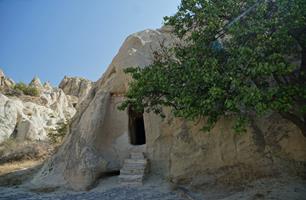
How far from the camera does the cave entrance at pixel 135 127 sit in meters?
18.7

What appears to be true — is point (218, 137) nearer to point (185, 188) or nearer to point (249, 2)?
point (185, 188)

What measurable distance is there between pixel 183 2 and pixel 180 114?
3932 mm

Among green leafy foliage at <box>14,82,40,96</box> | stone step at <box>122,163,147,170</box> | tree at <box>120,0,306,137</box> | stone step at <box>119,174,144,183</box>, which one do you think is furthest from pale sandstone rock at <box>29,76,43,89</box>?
tree at <box>120,0,306,137</box>

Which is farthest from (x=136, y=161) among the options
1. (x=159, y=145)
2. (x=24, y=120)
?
(x=24, y=120)

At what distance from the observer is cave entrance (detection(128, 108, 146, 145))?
18.7m

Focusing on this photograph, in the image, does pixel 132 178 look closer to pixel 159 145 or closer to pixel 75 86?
pixel 159 145

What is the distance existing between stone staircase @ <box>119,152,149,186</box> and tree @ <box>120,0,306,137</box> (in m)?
5.71

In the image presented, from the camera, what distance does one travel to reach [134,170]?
50.9 ft

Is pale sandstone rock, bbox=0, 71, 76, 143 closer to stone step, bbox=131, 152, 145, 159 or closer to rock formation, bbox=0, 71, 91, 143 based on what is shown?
rock formation, bbox=0, 71, 91, 143

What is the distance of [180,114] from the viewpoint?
8.98m

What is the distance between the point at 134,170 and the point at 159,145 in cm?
194

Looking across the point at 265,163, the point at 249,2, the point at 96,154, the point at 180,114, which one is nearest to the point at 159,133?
the point at 96,154

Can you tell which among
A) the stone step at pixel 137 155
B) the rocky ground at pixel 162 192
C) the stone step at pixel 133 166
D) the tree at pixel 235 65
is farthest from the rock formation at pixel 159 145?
the tree at pixel 235 65

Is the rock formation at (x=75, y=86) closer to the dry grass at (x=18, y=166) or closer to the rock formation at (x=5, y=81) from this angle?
the rock formation at (x=5, y=81)
